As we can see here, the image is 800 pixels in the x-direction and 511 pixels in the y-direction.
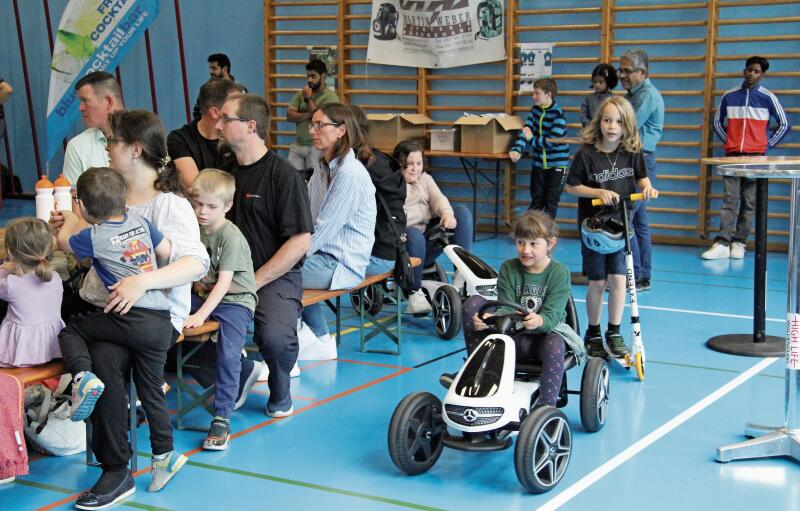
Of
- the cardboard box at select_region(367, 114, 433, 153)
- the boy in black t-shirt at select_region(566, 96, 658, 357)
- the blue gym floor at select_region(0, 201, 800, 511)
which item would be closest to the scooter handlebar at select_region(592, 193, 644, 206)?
the boy in black t-shirt at select_region(566, 96, 658, 357)

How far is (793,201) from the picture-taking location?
12.7 ft

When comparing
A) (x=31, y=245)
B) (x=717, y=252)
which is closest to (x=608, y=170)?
(x=31, y=245)

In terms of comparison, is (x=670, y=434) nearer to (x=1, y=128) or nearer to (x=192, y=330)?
(x=192, y=330)

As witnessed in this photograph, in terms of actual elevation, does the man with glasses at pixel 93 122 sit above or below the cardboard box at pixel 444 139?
above

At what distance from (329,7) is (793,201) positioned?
847 centimetres

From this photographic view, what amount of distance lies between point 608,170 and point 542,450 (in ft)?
7.42

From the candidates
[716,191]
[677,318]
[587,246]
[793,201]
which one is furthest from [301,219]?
[716,191]

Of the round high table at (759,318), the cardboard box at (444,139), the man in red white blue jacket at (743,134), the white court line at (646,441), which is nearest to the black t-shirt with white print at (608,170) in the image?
the round high table at (759,318)

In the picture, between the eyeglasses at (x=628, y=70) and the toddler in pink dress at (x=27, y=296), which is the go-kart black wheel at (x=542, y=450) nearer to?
the toddler in pink dress at (x=27, y=296)

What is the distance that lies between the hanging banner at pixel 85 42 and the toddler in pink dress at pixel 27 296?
27.3ft

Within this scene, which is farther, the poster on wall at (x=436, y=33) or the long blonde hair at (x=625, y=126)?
the poster on wall at (x=436, y=33)

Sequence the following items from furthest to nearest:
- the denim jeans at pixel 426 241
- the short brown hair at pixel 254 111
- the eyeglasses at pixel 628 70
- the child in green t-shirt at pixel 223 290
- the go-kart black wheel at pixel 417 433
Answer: the eyeglasses at pixel 628 70, the denim jeans at pixel 426 241, the short brown hair at pixel 254 111, the child in green t-shirt at pixel 223 290, the go-kart black wheel at pixel 417 433

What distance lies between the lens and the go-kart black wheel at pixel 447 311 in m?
5.95

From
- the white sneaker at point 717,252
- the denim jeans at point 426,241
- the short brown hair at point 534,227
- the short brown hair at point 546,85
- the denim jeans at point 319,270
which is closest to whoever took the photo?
the short brown hair at point 534,227
